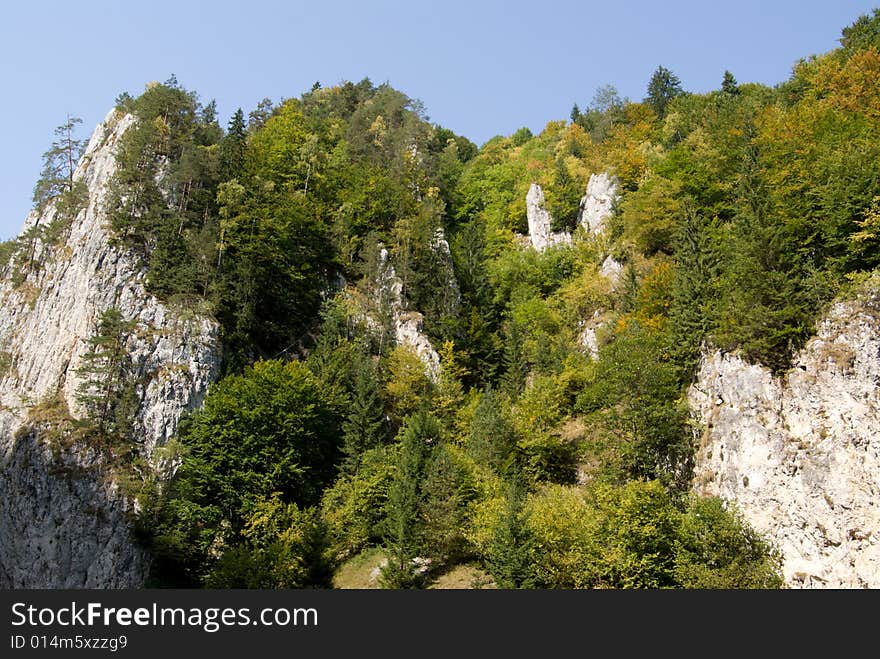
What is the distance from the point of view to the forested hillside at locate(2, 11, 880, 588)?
97.6 ft

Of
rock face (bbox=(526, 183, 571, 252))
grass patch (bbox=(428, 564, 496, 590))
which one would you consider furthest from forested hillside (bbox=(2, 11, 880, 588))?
rock face (bbox=(526, 183, 571, 252))

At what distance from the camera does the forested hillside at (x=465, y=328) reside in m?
29.7

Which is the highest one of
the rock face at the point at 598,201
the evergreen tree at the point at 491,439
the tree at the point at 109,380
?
the rock face at the point at 598,201

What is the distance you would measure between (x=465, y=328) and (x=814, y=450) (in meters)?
27.9

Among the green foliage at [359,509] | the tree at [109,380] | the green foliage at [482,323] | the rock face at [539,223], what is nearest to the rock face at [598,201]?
the green foliage at [482,323]

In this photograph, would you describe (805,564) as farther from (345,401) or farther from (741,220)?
(345,401)

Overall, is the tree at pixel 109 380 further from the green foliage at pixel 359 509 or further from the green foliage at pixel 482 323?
the green foliage at pixel 359 509

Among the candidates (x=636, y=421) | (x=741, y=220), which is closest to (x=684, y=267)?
(x=741, y=220)

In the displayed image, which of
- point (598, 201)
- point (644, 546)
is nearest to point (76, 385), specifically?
point (644, 546)

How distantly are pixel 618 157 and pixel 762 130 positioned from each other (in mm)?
16143

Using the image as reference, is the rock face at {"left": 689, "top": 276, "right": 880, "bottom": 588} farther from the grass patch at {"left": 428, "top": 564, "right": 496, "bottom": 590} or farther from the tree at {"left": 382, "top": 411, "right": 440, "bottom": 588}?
the tree at {"left": 382, "top": 411, "right": 440, "bottom": 588}

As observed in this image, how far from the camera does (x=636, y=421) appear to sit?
32.5 metres

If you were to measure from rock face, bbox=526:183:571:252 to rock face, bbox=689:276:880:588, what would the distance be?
111 ft

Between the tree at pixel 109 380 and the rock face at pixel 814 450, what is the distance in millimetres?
33113
